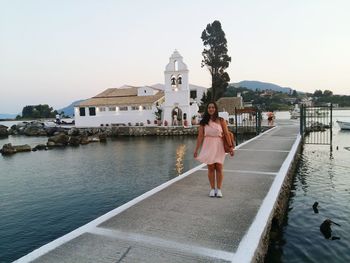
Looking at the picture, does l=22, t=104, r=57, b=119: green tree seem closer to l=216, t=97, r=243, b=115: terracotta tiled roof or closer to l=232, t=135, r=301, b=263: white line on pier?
l=216, t=97, r=243, b=115: terracotta tiled roof

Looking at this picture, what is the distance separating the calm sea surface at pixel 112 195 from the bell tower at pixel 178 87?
19050mm

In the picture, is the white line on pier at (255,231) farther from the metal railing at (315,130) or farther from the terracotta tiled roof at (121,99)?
the terracotta tiled roof at (121,99)

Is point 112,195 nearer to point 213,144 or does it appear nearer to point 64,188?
point 64,188

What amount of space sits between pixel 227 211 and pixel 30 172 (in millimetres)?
17147

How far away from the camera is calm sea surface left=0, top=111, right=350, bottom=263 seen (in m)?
8.22

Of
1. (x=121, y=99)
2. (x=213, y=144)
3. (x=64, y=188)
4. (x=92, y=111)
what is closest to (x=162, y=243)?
(x=213, y=144)

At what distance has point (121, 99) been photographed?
50.1 metres

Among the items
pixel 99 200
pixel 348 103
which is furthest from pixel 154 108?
pixel 348 103

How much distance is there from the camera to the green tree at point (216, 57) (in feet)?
163

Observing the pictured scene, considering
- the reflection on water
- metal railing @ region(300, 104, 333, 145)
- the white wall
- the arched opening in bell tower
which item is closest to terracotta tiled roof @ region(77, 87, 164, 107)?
the white wall

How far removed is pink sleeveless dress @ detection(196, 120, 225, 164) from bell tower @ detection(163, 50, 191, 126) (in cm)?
3498

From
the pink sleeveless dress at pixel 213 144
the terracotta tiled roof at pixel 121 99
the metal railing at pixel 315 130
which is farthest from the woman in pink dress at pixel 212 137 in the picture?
the terracotta tiled roof at pixel 121 99

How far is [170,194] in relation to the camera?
8.49 m

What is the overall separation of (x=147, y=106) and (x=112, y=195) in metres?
34.2
